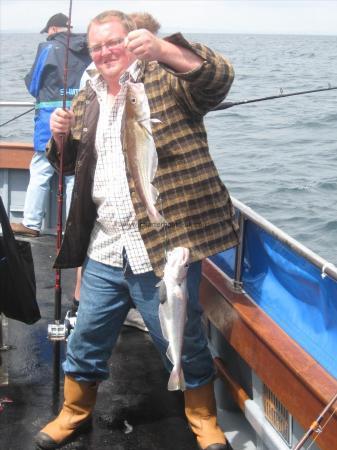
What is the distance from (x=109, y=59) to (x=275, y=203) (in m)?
7.73

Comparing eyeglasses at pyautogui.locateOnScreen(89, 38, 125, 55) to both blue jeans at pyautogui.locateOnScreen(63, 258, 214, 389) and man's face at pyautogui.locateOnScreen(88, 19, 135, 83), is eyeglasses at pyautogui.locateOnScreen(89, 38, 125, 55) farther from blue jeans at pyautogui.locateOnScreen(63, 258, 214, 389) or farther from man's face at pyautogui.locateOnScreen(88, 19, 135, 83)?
blue jeans at pyautogui.locateOnScreen(63, 258, 214, 389)

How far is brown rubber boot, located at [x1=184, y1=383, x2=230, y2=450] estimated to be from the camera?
355 cm

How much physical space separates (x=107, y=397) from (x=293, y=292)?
1.34 m

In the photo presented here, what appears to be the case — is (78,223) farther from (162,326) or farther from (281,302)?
(281,302)

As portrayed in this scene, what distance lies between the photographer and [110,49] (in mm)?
3031

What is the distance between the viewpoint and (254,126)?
642 inches

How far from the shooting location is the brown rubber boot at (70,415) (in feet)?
11.9

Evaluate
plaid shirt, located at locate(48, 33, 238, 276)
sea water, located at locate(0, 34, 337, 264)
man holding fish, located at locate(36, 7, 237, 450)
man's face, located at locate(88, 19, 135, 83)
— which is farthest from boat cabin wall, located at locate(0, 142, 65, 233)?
man's face, located at locate(88, 19, 135, 83)

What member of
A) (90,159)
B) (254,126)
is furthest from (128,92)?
(254,126)

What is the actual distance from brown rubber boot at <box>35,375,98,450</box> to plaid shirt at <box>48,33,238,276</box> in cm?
81

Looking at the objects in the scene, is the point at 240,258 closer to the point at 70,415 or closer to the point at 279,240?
the point at 279,240

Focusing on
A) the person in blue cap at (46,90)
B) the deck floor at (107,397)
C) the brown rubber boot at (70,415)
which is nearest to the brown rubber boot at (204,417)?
the deck floor at (107,397)

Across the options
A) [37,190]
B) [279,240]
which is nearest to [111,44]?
[279,240]

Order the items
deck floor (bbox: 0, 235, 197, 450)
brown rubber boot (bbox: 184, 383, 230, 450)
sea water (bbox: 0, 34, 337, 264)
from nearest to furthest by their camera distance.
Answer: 1. brown rubber boot (bbox: 184, 383, 230, 450)
2. deck floor (bbox: 0, 235, 197, 450)
3. sea water (bbox: 0, 34, 337, 264)
